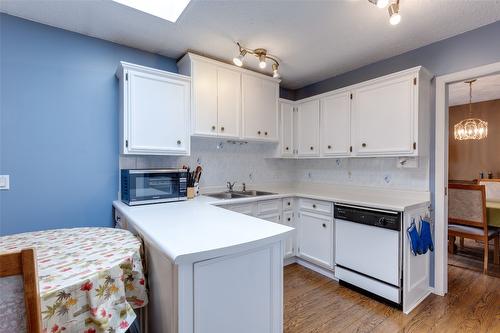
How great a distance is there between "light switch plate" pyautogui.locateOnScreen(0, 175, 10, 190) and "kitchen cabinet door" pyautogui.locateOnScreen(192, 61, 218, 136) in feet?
4.97

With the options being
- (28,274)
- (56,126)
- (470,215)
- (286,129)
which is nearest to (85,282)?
(28,274)

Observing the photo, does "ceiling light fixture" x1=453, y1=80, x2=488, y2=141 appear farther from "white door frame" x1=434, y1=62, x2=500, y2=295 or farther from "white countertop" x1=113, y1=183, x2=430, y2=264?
"white countertop" x1=113, y1=183, x2=430, y2=264

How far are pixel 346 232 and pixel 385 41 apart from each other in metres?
1.90

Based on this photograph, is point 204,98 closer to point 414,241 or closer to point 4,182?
point 4,182

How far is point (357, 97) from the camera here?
2732mm

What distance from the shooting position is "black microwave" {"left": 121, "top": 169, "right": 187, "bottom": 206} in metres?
2.13

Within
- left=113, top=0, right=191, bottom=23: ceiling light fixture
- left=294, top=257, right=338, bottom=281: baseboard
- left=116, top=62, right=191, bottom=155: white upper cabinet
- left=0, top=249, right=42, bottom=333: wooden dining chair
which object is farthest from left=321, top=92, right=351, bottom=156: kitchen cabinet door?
left=0, top=249, right=42, bottom=333: wooden dining chair

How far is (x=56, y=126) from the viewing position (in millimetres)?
2117

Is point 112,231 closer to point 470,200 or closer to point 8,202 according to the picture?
point 8,202

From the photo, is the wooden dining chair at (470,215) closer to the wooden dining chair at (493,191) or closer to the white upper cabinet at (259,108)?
the wooden dining chair at (493,191)

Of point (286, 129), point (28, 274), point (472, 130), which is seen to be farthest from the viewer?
point (472, 130)

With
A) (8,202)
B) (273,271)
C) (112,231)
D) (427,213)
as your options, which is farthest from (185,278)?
(427,213)

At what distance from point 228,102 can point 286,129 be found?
0.99 metres

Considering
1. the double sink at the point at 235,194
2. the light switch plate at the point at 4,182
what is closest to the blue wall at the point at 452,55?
the double sink at the point at 235,194
